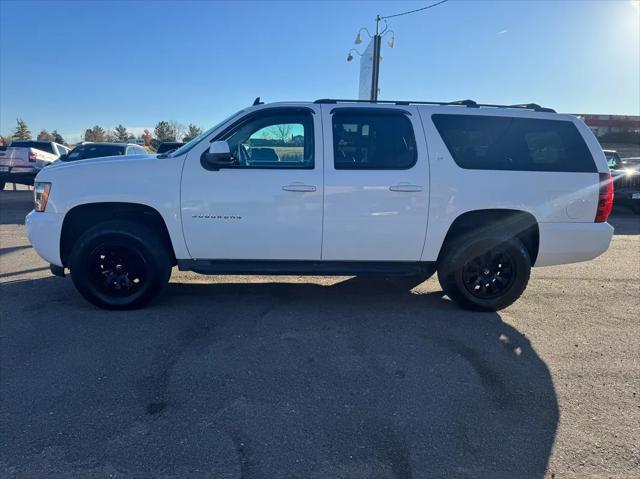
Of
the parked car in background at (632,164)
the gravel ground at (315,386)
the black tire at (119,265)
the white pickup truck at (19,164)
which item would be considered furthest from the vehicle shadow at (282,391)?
the parked car in background at (632,164)

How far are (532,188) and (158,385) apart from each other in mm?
3812

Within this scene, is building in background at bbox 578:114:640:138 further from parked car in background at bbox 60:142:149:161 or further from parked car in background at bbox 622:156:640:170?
parked car in background at bbox 60:142:149:161

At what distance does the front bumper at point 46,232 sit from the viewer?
405 centimetres

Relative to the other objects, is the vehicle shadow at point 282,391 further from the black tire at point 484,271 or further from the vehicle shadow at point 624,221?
the vehicle shadow at point 624,221

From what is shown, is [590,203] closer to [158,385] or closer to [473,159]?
[473,159]

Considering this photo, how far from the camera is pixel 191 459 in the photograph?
2.22 meters

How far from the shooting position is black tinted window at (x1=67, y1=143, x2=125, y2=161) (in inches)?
471

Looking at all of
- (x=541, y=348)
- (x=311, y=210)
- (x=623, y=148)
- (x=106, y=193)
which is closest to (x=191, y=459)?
(x=311, y=210)

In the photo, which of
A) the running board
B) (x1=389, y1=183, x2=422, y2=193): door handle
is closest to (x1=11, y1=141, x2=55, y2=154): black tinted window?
the running board

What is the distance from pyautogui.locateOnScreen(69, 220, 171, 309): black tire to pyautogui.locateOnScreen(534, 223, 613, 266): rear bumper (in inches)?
152

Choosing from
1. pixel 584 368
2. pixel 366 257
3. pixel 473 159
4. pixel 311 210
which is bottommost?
pixel 584 368

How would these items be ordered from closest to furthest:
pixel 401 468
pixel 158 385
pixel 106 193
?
1. pixel 401 468
2. pixel 158 385
3. pixel 106 193

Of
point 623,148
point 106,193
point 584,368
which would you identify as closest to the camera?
point 584,368

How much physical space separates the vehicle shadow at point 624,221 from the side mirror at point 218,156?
31.5 ft
